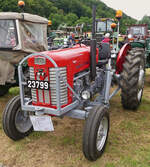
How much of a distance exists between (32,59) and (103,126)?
4.49 feet

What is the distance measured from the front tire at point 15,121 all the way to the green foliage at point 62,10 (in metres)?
10.3

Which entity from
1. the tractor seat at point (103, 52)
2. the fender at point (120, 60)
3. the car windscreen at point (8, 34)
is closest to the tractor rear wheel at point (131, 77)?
the fender at point (120, 60)

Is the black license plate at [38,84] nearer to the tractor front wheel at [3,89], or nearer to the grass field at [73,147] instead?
the grass field at [73,147]

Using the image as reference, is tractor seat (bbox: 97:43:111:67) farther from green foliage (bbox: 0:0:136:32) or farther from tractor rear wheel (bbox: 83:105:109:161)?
green foliage (bbox: 0:0:136:32)

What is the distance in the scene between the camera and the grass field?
8.42 ft

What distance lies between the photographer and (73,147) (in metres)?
2.88

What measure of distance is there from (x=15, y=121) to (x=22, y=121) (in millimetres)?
199

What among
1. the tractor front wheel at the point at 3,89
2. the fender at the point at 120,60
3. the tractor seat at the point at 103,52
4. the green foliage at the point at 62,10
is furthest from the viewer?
the green foliage at the point at 62,10

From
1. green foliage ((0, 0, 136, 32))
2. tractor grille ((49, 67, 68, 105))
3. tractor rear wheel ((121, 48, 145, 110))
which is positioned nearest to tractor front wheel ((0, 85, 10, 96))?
tractor grille ((49, 67, 68, 105))

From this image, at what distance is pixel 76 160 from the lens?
8.51ft

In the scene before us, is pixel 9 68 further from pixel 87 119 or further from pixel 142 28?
pixel 142 28

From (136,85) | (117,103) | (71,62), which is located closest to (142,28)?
(117,103)

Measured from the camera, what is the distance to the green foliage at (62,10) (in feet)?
107

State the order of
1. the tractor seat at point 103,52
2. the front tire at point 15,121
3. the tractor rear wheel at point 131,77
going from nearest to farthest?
1. the front tire at point 15,121
2. the tractor rear wheel at point 131,77
3. the tractor seat at point 103,52
